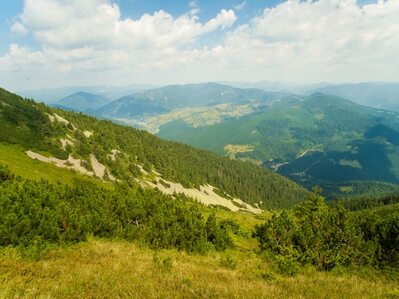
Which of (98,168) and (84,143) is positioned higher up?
(84,143)

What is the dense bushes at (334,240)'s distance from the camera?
20.8m

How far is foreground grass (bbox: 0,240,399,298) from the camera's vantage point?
9.03 meters

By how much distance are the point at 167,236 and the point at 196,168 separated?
582ft

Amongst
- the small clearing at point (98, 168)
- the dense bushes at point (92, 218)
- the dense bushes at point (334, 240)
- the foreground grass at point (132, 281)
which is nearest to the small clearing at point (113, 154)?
the small clearing at point (98, 168)

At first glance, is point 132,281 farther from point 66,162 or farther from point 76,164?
point 76,164

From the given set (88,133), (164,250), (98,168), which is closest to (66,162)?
(98,168)

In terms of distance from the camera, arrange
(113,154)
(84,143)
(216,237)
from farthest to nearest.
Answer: (113,154)
(84,143)
(216,237)

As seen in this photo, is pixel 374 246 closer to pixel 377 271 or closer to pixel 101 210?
pixel 377 271

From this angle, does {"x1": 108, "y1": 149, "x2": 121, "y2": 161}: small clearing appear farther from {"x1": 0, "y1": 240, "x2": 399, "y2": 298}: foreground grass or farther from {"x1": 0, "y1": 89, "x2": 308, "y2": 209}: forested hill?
{"x1": 0, "y1": 240, "x2": 399, "y2": 298}: foreground grass

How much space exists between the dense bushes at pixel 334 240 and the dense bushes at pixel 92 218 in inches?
175

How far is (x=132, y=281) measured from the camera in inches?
403

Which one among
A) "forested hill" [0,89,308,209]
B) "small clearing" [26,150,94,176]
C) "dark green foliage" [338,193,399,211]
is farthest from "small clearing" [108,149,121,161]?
"dark green foliage" [338,193,399,211]

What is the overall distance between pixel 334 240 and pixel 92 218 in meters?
17.8

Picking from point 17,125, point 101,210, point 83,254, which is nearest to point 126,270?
point 83,254
